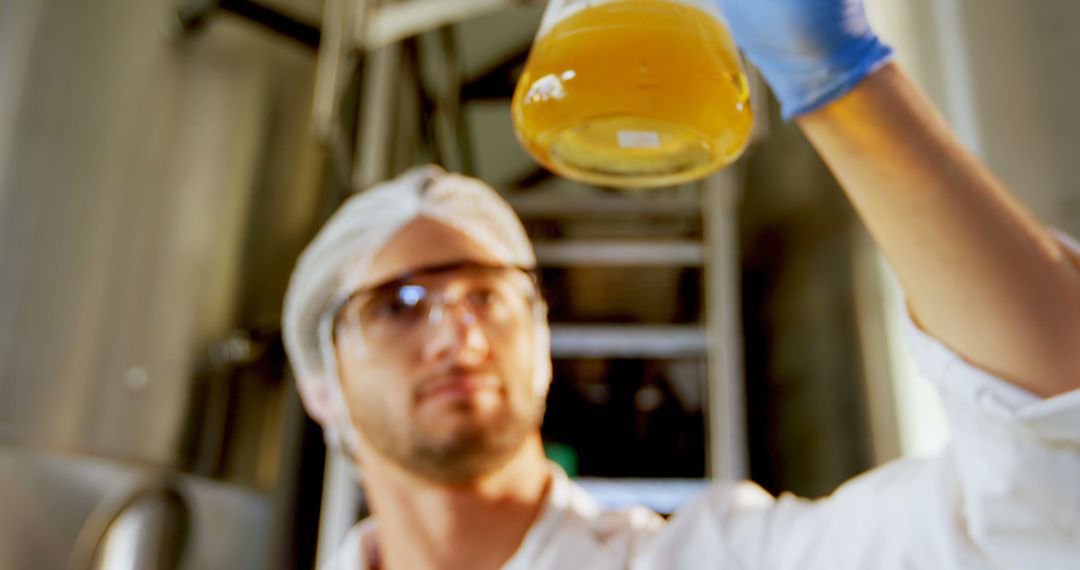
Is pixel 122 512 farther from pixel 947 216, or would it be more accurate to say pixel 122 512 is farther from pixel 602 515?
pixel 947 216

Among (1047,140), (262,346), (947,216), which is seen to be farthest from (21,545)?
(1047,140)

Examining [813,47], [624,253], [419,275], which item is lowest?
[624,253]

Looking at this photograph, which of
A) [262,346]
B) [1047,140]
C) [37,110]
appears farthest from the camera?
[262,346]

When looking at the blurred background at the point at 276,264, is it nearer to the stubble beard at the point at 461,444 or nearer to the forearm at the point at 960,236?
the stubble beard at the point at 461,444

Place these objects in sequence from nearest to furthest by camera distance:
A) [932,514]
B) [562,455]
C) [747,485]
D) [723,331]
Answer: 1. [932,514]
2. [747,485]
3. [723,331]
4. [562,455]

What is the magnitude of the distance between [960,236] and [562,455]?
1262mm

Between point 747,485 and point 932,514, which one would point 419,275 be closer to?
point 747,485

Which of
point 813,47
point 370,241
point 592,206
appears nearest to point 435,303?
point 370,241

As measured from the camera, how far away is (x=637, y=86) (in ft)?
1.81

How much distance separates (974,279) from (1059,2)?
29.9 inches

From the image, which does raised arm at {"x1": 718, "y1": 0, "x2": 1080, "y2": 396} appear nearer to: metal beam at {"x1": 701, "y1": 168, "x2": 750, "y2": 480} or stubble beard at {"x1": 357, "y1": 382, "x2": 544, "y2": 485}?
stubble beard at {"x1": 357, "y1": 382, "x2": 544, "y2": 485}

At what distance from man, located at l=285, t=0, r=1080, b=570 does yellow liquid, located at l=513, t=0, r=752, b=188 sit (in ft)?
0.15

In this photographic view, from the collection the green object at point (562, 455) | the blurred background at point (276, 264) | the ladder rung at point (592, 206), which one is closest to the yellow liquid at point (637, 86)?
the blurred background at point (276, 264)

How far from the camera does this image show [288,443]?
5.00 ft
